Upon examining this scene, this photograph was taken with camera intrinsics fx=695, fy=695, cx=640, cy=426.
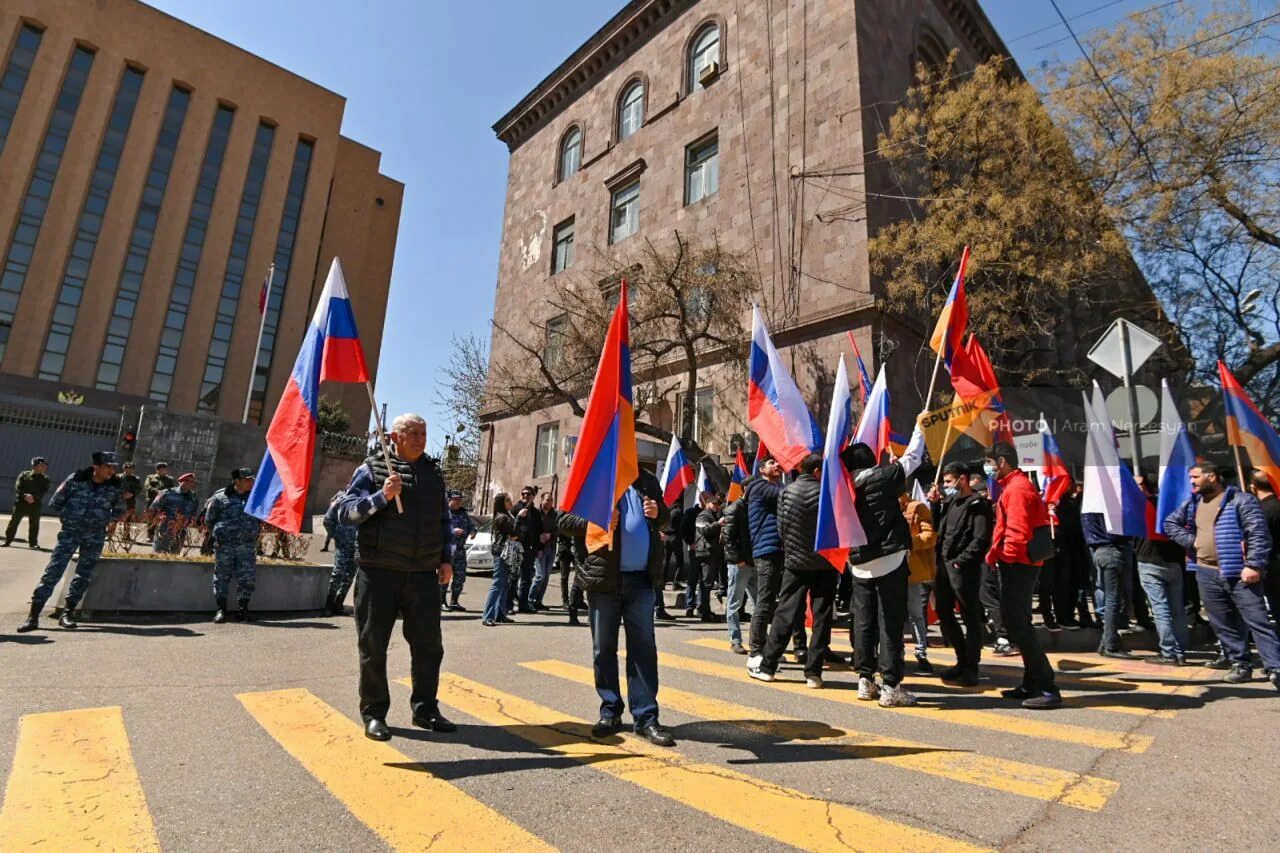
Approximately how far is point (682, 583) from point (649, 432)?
4689 millimetres

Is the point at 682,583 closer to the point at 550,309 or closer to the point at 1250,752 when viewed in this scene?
the point at 1250,752

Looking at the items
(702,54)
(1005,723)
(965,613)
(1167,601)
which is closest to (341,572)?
(965,613)

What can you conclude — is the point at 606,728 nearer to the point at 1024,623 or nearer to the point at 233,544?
the point at 1024,623

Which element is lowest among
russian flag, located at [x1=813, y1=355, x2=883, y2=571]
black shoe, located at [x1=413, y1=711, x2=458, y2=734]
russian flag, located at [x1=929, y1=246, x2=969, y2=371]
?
black shoe, located at [x1=413, y1=711, x2=458, y2=734]

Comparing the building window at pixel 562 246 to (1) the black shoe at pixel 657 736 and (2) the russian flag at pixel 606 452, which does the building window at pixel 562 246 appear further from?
(1) the black shoe at pixel 657 736

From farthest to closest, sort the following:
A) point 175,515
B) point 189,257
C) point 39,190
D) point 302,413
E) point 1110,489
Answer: point 189,257
point 39,190
point 175,515
point 1110,489
point 302,413

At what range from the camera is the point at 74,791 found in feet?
10.4

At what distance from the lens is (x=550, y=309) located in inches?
1095

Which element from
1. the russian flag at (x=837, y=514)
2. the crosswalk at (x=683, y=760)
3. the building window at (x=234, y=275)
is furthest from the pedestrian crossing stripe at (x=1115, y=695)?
the building window at (x=234, y=275)

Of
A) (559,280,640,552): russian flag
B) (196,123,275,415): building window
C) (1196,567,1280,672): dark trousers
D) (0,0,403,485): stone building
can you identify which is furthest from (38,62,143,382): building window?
(1196,567,1280,672): dark trousers

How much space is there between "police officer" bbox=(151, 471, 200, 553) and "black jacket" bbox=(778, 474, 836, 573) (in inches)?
349

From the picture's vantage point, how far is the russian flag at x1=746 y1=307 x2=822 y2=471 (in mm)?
6406

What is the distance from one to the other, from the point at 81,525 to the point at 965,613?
29.6 feet

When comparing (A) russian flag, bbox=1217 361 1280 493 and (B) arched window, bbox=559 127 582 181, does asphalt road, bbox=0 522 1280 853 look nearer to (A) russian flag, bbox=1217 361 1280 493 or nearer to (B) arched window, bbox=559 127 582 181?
(A) russian flag, bbox=1217 361 1280 493
